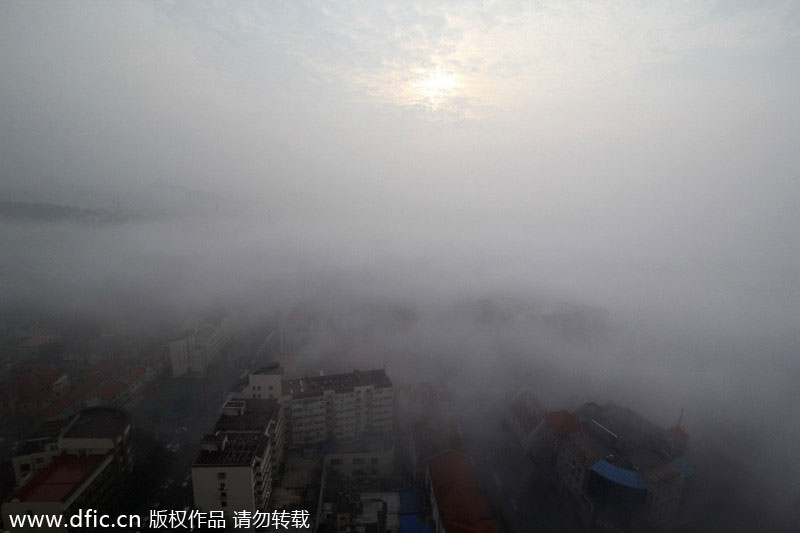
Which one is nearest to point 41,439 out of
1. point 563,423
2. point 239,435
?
point 239,435

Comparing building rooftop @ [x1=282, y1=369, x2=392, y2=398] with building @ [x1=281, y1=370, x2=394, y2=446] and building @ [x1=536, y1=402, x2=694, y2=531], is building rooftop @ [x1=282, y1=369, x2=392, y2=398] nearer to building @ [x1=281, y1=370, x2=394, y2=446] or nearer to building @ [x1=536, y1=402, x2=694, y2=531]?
building @ [x1=281, y1=370, x2=394, y2=446]

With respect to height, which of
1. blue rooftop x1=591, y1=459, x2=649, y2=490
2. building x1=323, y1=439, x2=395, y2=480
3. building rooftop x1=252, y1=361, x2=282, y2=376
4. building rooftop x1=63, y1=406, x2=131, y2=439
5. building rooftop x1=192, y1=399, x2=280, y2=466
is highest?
building rooftop x1=252, y1=361, x2=282, y2=376

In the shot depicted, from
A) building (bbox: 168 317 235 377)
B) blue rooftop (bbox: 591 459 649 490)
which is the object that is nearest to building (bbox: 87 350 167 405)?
building (bbox: 168 317 235 377)

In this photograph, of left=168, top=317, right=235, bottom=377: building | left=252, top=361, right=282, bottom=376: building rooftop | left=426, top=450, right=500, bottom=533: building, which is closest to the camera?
left=426, top=450, right=500, bottom=533: building

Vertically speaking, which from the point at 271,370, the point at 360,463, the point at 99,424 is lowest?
the point at 360,463

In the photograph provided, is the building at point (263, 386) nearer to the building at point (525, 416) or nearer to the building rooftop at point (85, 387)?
the building rooftop at point (85, 387)

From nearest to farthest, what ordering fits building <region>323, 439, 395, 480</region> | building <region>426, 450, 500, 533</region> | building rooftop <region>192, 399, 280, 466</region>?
building rooftop <region>192, 399, 280, 466</region> → building <region>426, 450, 500, 533</region> → building <region>323, 439, 395, 480</region>

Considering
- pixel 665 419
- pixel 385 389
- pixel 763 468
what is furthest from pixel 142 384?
pixel 763 468

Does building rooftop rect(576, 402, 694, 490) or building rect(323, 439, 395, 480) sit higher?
building rooftop rect(576, 402, 694, 490)

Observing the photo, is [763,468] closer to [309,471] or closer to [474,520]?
[474,520]

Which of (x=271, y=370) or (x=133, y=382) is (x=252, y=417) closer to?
(x=271, y=370)
